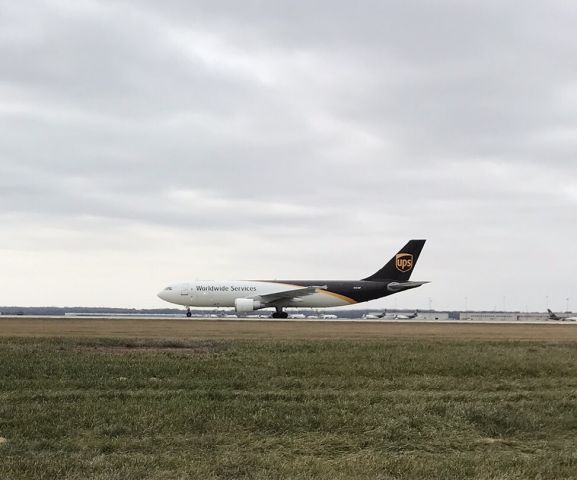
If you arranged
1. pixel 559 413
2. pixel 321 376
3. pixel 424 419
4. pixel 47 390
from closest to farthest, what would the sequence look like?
pixel 424 419, pixel 559 413, pixel 47 390, pixel 321 376

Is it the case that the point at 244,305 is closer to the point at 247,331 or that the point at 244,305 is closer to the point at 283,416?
the point at 247,331

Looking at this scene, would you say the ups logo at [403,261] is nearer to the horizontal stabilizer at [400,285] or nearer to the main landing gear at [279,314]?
the horizontal stabilizer at [400,285]

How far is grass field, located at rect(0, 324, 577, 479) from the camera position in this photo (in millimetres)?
8969

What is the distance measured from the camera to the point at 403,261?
70.8 meters

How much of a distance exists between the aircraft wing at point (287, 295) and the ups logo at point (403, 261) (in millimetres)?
10564

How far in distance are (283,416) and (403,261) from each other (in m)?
60.2

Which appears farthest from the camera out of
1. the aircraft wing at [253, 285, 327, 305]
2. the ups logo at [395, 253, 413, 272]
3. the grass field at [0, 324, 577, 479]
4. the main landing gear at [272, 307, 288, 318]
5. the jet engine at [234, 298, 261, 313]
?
the ups logo at [395, 253, 413, 272]

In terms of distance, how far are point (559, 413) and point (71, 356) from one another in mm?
15145

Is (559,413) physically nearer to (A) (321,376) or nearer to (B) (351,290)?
(A) (321,376)

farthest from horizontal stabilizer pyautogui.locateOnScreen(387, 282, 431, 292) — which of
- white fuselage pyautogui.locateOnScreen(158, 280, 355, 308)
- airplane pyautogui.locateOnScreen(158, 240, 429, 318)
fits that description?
white fuselage pyautogui.locateOnScreen(158, 280, 355, 308)

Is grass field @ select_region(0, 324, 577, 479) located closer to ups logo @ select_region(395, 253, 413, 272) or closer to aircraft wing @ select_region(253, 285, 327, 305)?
aircraft wing @ select_region(253, 285, 327, 305)

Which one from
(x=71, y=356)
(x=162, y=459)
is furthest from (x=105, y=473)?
(x=71, y=356)

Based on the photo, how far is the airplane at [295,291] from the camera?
6538 centimetres

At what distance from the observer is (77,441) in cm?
1020
